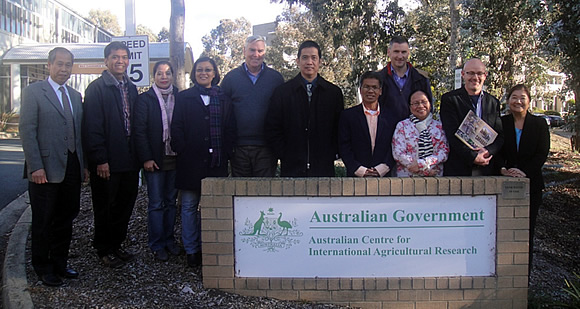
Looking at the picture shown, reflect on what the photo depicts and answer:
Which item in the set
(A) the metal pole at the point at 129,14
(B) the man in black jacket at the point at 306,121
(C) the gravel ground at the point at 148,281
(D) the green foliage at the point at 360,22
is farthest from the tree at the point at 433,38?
(B) the man in black jacket at the point at 306,121

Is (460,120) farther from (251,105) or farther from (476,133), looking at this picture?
(251,105)

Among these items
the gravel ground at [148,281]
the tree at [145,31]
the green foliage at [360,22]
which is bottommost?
the gravel ground at [148,281]

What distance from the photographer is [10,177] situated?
10.9 metres

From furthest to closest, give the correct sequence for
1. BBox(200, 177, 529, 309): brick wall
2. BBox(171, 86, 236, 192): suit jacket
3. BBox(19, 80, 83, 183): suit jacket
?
BBox(171, 86, 236, 192): suit jacket < BBox(19, 80, 83, 183): suit jacket < BBox(200, 177, 529, 309): brick wall

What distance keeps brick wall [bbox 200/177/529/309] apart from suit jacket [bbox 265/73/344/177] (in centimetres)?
69

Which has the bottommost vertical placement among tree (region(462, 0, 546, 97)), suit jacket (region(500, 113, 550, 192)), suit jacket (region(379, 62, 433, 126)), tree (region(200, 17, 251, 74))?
suit jacket (region(500, 113, 550, 192))

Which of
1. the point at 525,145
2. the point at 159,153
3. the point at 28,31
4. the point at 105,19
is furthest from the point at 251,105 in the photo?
the point at 105,19

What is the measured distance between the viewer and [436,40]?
1764 cm

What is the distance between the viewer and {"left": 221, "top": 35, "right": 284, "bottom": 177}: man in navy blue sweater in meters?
4.63

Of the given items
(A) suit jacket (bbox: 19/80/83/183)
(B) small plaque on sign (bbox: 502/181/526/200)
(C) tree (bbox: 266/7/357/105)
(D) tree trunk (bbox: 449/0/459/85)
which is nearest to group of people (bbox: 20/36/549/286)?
(A) suit jacket (bbox: 19/80/83/183)

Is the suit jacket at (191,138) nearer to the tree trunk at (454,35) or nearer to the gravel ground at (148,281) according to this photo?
the gravel ground at (148,281)

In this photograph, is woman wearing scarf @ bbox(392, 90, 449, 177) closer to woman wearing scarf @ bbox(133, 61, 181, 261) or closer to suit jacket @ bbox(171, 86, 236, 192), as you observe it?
suit jacket @ bbox(171, 86, 236, 192)

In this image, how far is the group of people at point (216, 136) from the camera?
4.13 meters

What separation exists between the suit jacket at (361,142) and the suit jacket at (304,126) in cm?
21
